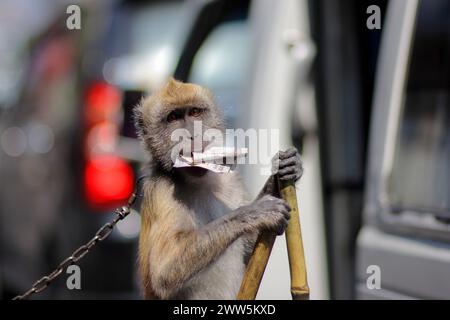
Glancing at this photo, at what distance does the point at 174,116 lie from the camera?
175cm

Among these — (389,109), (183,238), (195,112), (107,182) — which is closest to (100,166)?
(107,182)

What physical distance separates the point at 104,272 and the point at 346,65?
8.23 feet

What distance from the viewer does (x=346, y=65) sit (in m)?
4.14

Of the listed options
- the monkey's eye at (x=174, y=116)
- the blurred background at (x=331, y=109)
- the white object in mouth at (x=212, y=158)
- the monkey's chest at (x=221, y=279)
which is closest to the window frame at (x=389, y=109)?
the blurred background at (x=331, y=109)

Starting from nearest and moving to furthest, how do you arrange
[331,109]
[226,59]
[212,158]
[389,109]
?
1. [212,158]
2. [226,59]
3. [389,109]
4. [331,109]

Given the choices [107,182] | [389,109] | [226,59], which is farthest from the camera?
[107,182]

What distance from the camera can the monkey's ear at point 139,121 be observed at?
175 centimetres

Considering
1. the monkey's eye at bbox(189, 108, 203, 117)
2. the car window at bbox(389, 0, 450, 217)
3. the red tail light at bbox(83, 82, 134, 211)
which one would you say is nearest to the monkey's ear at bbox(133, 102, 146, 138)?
the monkey's eye at bbox(189, 108, 203, 117)

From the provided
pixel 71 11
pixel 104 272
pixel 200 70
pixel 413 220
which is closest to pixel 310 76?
pixel 413 220

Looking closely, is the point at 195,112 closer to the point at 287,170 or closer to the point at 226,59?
the point at 287,170

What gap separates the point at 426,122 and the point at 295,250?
1.96 meters

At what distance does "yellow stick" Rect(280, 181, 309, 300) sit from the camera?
1.57m

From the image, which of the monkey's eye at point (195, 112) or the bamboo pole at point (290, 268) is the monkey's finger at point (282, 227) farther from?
the monkey's eye at point (195, 112)
